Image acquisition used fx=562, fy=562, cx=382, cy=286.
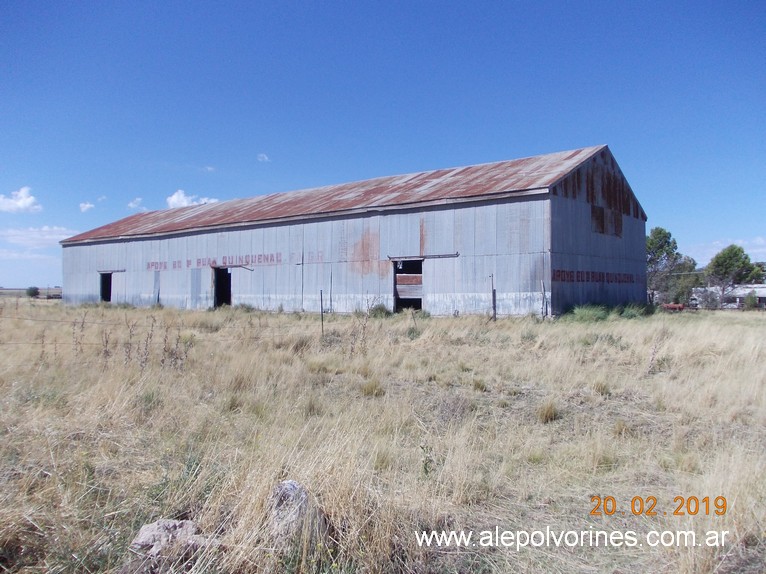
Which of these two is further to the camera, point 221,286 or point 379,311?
point 221,286

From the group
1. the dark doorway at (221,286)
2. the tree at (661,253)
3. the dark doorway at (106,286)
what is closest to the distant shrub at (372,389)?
the dark doorway at (221,286)

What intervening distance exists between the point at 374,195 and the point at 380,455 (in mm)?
23940

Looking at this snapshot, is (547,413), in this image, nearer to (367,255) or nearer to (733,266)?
(367,255)

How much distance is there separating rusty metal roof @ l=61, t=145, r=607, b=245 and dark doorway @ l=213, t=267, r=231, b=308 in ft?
8.83

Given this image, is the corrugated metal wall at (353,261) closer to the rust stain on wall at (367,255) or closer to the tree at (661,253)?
the rust stain on wall at (367,255)

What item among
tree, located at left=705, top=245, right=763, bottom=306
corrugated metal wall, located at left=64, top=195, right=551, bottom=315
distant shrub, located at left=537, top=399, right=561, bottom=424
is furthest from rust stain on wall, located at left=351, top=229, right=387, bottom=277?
tree, located at left=705, top=245, right=763, bottom=306

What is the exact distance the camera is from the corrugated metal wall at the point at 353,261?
72.8 ft

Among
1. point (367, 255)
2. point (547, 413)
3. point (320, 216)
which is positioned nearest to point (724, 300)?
point (367, 255)

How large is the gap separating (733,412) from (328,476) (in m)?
5.64

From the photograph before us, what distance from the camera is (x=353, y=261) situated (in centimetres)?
2675

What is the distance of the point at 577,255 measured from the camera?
2372 centimetres

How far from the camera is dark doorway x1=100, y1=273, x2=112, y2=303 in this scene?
3822 centimetres

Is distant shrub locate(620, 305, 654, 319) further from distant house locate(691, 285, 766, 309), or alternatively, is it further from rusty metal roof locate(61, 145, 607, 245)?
distant house locate(691, 285, 766, 309)

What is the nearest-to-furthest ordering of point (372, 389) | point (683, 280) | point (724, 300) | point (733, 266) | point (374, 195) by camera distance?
point (372, 389) < point (374, 195) < point (724, 300) < point (683, 280) < point (733, 266)
